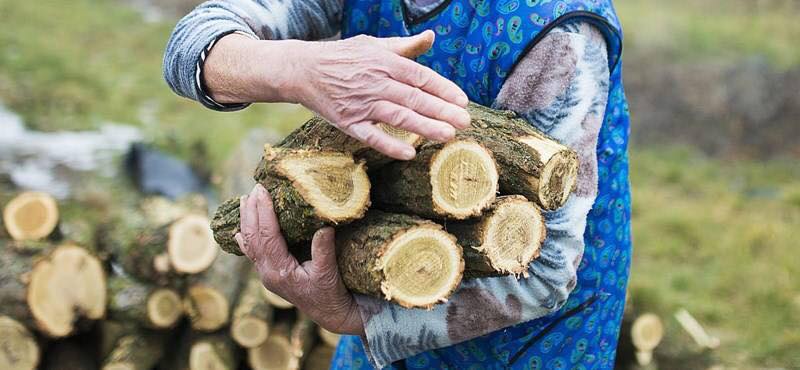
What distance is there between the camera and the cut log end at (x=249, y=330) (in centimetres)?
336

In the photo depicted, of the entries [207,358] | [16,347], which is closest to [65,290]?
[16,347]

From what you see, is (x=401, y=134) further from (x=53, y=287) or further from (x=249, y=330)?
(x=53, y=287)

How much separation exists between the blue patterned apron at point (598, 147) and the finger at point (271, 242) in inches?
16.7

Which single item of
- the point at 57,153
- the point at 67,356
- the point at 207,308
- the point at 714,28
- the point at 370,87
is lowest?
the point at 57,153

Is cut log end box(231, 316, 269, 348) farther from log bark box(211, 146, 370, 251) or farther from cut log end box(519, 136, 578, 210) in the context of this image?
cut log end box(519, 136, 578, 210)

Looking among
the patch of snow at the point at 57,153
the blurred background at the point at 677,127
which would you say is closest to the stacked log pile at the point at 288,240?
the patch of snow at the point at 57,153

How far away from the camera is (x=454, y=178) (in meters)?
1.32

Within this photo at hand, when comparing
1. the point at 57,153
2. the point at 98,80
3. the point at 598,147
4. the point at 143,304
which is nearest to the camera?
the point at 598,147

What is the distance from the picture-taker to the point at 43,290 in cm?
321

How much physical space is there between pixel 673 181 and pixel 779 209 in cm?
83

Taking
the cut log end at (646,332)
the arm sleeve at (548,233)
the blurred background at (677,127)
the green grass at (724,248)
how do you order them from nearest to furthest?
the arm sleeve at (548,233) < the cut log end at (646,332) < the green grass at (724,248) < the blurred background at (677,127)

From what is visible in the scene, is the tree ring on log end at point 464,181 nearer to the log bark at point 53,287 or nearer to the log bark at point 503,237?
the log bark at point 503,237

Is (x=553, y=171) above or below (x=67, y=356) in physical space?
above

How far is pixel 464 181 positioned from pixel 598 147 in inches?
16.9
